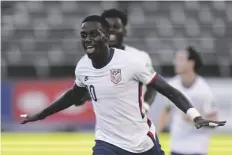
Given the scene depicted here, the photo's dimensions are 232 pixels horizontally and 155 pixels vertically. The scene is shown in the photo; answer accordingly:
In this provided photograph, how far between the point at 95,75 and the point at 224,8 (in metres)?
13.9

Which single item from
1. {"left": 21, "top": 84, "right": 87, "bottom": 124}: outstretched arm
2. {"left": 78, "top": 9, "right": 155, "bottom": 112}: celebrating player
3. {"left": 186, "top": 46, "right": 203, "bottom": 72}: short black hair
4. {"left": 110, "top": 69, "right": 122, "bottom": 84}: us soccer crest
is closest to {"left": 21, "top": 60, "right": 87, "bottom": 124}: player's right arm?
{"left": 21, "top": 84, "right": 87, "bottom": 124}: outstretched arm

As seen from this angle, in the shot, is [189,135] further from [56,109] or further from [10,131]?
[10,131]

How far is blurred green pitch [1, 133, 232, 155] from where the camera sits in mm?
12359

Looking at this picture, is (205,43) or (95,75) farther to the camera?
(205,43)

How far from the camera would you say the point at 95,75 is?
549 centimetres

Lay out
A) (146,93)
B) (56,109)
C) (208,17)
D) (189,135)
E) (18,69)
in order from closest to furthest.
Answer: (56,109), (146,93), (189,135), (18,69), (208,17)

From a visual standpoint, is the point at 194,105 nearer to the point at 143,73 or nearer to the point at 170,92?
the point at 170,92

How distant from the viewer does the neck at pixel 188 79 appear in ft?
26.0

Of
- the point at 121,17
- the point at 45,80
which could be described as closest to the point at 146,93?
the point at 121,17

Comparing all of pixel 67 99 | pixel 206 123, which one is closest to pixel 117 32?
pixel 67 99

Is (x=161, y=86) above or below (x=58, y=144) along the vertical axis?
above

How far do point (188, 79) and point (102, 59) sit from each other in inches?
105

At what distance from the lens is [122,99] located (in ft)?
17.8

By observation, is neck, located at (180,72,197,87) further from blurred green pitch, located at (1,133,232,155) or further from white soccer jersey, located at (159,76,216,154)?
blurred green pitch, located at (1,133,232,155)
